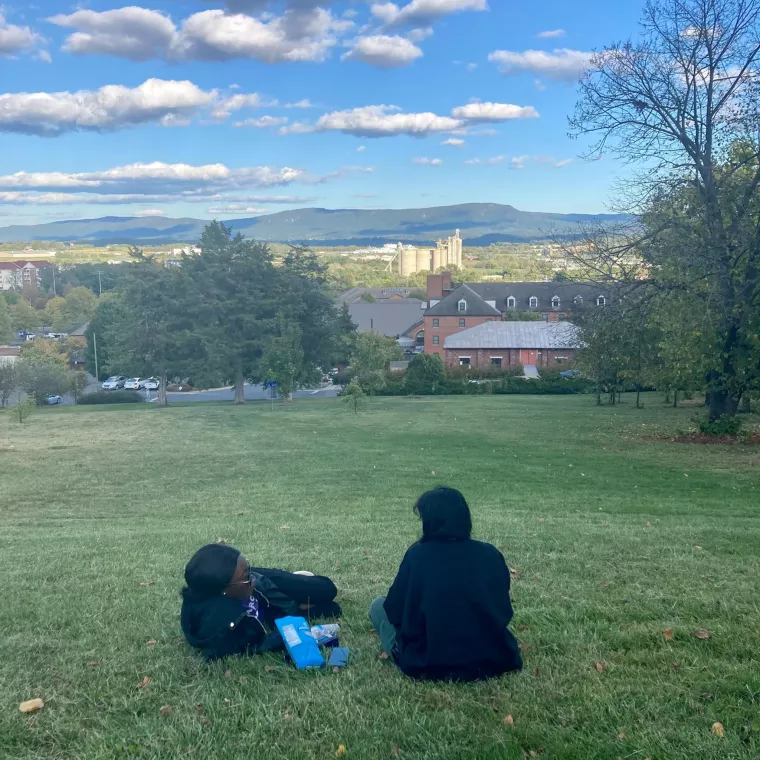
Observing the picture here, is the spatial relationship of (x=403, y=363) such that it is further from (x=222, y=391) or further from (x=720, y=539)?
(x=720, y=539)

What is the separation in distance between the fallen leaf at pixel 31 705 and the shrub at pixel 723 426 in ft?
75.9

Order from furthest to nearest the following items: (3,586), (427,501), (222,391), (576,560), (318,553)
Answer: (222,391)
(318,553)
(576,560)
(3,586)
(427,501)

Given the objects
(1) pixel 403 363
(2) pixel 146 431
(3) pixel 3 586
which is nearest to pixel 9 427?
(2) pixel 146 431

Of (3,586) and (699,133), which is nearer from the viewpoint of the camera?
(3,586)

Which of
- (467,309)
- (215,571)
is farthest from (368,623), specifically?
(467,309)

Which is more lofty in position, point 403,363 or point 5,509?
point 5,509

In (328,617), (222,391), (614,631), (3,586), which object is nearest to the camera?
(614,631)

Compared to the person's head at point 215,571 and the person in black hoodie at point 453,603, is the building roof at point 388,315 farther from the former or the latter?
the person in black hoodie at point 453,603

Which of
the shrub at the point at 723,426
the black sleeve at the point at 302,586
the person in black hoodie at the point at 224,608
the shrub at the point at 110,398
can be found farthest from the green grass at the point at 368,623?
the shrub at the point at 110,398

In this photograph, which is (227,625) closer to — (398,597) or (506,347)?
(398,597)

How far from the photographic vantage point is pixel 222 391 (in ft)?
234

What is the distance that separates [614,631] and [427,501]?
1.94 m

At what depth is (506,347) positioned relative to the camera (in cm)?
7312

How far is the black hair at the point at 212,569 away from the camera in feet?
16.3
